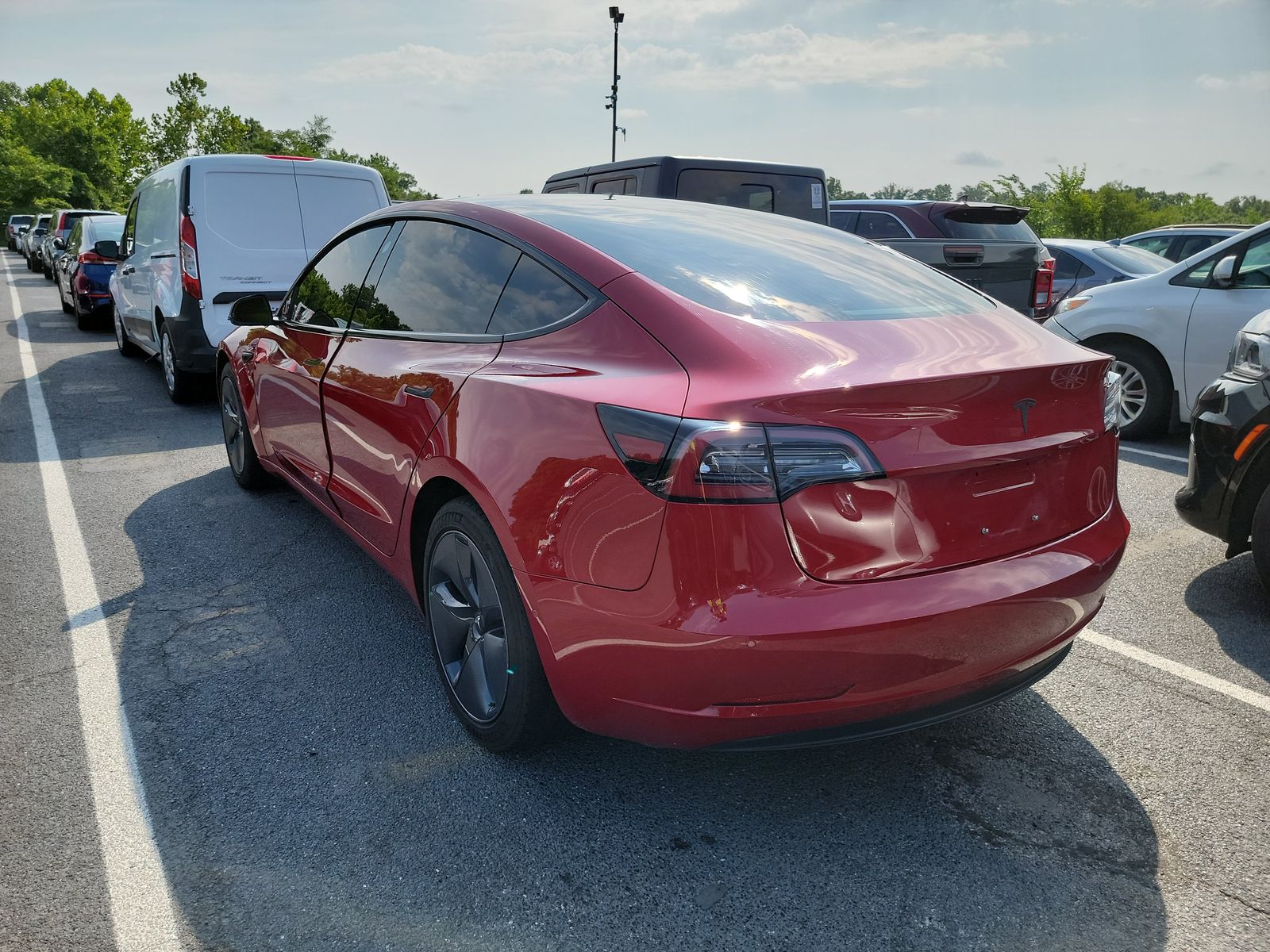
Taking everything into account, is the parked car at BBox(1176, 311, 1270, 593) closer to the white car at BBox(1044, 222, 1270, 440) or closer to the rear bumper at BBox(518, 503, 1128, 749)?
the rear bumper at BBox(518, 503, 1128, 749)

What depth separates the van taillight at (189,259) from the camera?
7.84 metres

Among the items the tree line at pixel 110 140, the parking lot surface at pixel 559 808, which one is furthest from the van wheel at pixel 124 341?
the tree line at pixel 110 140

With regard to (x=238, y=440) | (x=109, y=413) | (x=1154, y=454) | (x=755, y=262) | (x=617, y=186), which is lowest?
(x=1154, y=454)

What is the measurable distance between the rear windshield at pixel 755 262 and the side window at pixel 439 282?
0.60ft

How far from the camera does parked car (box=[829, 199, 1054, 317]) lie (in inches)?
352

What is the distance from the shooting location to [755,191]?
821 cm

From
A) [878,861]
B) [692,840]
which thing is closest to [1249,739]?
[878,861]

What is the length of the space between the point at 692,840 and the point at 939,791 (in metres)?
0.72

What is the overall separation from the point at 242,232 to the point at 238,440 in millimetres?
3140

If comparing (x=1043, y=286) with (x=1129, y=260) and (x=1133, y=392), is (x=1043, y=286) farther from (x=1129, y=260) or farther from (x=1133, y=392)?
(x=1129, y=260)

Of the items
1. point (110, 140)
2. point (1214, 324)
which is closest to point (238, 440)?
point (1214, 324)

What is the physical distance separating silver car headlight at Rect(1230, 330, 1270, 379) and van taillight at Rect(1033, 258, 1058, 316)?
200 inches

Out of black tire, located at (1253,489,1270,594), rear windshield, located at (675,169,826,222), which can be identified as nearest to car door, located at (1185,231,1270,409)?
black tire, located at (1253,489,1270,594)

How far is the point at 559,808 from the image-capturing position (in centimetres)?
263
